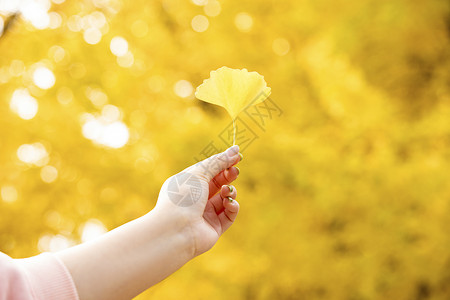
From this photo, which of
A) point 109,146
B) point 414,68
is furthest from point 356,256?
point 109,146

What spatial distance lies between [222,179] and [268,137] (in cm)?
69

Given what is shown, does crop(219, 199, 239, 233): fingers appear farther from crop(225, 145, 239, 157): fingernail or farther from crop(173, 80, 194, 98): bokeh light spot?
crop(173, 80, 194, 98): bokeh light spot

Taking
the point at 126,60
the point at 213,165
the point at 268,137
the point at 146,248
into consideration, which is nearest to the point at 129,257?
the point at 146,248

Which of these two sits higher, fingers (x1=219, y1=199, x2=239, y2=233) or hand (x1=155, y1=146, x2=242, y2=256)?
hand (x1=155, y1=146, x2=242, y2=256)

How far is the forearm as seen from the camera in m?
0.46

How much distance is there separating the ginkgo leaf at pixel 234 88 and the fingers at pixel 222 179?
0.08 m

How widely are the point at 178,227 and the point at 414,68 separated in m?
1.34

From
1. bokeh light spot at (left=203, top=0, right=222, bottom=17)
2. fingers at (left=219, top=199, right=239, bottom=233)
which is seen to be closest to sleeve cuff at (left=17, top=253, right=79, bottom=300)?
fingers at (left=219, top=199, right=239, bottom=233)

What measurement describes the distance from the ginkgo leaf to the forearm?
0.20 meters

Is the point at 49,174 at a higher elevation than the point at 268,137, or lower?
lower

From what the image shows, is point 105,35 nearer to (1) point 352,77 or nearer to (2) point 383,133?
(1) point 352,77

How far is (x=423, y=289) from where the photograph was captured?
143 cm

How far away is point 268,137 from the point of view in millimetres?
1296

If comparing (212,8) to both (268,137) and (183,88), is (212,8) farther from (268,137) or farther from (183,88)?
(268,137)
